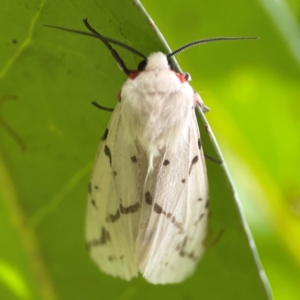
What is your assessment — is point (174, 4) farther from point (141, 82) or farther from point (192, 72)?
point (141, 82)

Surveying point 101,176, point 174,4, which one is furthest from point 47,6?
point 174,4

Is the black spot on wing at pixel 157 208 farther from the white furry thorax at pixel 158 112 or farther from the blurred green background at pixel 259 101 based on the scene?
the blurred green background at pixel 259 101

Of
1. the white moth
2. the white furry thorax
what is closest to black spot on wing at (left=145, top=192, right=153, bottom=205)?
the white moth

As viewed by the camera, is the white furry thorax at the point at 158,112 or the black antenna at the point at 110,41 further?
the white furry thorax at the point at 158,112

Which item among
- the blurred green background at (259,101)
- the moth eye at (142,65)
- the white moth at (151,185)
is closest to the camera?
the moth eye at (142,65)

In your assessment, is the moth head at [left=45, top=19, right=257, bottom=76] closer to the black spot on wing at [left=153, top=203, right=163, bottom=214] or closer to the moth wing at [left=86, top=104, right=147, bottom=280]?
the moth wing at [left=86, top=104, right=147, bottom=280]

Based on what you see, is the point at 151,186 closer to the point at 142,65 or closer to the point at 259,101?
the point at 142,65

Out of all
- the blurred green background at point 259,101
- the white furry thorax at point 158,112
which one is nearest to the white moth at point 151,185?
the white furry thorax at point 158,112
